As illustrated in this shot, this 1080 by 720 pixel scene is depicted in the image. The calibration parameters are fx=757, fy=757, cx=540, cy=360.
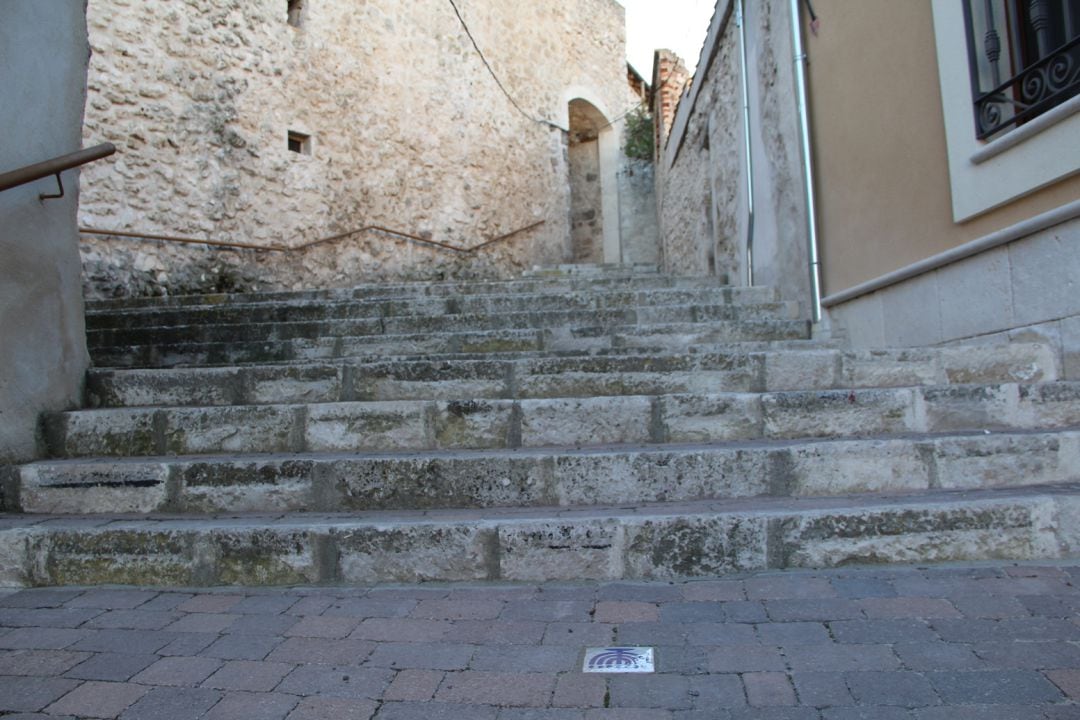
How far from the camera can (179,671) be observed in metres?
1.92

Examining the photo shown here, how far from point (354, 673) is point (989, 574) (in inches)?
74.3

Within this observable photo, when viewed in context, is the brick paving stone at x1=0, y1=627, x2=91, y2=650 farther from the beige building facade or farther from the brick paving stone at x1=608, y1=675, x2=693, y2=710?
the beige building facade

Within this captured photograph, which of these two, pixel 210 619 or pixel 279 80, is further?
pixel 279 80

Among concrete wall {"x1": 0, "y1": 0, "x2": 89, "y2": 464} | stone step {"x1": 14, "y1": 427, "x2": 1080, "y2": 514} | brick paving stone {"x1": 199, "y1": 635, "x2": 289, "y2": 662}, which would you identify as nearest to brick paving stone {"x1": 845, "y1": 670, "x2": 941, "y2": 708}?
stone step {"x1": 14, "y1": 427, "x2": 1080, "y2": 514}

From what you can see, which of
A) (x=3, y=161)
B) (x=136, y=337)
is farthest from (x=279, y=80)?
(x=3, y=161)

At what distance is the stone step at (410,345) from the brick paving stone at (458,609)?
224 cm

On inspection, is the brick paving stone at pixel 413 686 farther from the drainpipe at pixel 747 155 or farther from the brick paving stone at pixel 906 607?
the drainpipe at pixel 747 155

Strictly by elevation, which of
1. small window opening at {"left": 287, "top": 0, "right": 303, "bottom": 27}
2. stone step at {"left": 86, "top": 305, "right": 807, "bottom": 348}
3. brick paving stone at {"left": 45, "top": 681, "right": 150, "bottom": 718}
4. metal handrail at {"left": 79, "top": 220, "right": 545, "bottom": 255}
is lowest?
brick paving stone at {"left": 45, "top": 681, "right": 150, "bottom": 718}

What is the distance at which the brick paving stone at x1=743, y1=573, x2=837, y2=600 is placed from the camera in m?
2.22

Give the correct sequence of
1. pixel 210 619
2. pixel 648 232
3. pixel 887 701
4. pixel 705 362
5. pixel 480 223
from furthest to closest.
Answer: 1. pixel 648 232
2. pixel 480 223
3. pixel 705 362
4. pixel 210 619
5. pixel 887 701

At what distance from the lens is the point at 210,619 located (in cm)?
225

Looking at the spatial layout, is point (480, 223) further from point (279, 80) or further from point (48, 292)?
point (48, 292)

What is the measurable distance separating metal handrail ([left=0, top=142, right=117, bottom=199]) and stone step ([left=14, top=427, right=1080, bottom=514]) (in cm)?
113

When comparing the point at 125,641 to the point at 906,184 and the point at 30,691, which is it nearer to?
the point at 30,691
